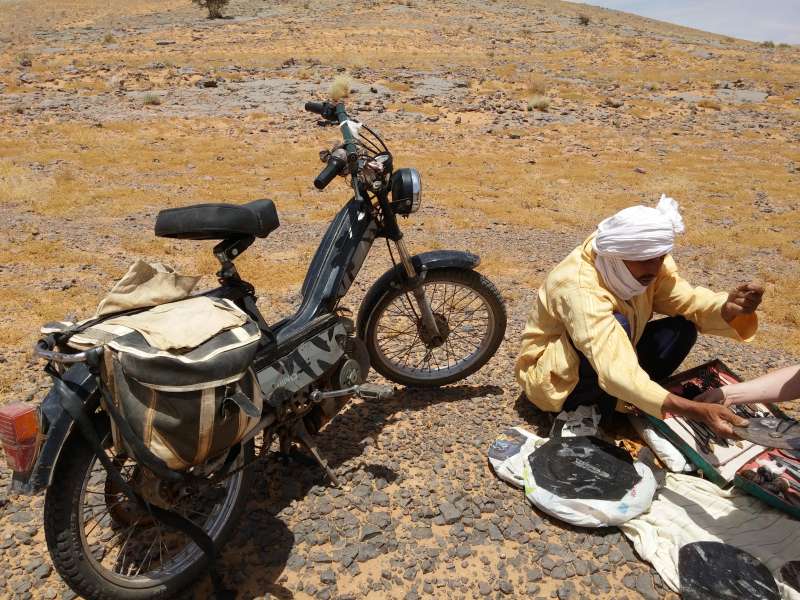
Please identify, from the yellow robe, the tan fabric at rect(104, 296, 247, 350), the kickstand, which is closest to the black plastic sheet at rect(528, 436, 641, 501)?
the yellow robe

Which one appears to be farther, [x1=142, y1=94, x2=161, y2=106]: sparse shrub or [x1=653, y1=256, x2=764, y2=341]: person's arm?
[x1=142, y1=94, x2=161, y2=106]: sparse shrub

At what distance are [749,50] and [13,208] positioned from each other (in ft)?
121

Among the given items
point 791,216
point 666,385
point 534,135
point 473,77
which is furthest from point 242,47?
point 666,385

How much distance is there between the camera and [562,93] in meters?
17.2

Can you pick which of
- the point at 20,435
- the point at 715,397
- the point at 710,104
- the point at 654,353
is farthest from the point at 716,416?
the point at 710,104

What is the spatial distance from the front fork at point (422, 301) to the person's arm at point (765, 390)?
150 cm

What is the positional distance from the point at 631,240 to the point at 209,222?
1881 millimetres

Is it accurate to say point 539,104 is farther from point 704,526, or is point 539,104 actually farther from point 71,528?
point 71,528

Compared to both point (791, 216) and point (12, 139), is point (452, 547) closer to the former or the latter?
point (791, 216)

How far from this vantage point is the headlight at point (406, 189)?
10.3 feet

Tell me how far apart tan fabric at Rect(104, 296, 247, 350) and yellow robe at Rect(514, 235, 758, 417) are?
1.58 m

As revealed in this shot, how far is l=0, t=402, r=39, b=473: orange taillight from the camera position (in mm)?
1859

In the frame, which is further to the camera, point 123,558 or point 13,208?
point 13,208

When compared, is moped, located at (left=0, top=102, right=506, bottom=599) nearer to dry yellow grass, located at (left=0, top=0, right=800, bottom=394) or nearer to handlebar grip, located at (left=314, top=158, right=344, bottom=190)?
handlebar grip, located at (left=314, top=158, right=344, bottom=190)
